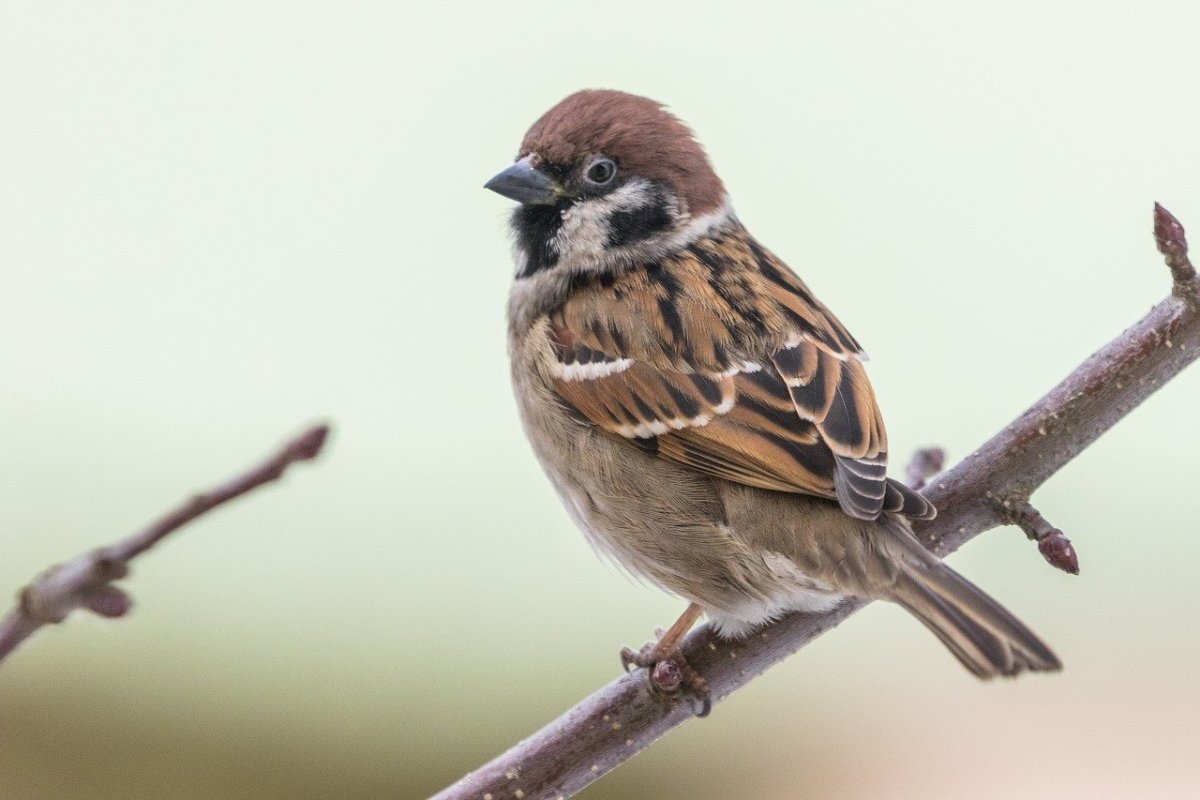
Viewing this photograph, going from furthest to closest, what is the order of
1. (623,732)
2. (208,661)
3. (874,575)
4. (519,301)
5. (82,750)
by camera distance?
1. (208,661)
2. (82,750)
3. (519,301)
4. (623,732)
5. (874,575)

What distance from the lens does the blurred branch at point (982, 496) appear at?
2426 millimetres

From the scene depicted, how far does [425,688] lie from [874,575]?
2.09 m

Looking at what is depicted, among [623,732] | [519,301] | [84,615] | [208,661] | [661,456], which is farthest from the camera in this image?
[208,661]

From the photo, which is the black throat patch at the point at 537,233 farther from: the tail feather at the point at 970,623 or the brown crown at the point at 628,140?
the tail feather at the point at 970,623

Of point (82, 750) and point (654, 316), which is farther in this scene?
point (82, 750)

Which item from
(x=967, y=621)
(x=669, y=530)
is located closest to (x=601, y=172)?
(x=669, y=530)

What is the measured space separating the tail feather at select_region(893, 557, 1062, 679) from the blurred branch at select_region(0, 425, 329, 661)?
4.48 ft

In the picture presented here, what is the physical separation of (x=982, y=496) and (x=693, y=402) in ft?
1.84

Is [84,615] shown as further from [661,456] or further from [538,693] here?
[538,693]

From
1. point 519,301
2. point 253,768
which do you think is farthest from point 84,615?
point 253,768

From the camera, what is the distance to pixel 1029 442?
98.7 inches

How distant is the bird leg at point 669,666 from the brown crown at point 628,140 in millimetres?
1030

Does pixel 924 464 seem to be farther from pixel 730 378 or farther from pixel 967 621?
pixel 967 621

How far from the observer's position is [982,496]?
2.51m
